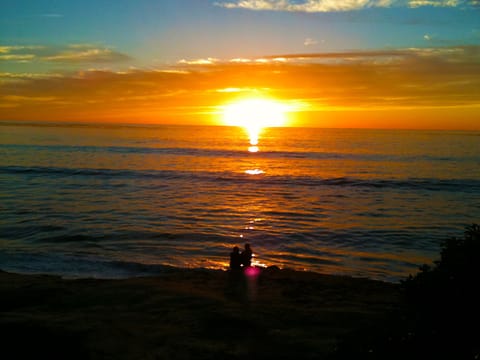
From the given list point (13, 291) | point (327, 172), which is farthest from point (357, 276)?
point (327, 172)

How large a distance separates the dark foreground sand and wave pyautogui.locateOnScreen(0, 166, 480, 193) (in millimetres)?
23231

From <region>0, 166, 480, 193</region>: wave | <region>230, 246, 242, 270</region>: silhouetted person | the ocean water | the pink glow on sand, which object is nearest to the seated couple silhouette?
<region>230, 246, 242, 270</region>: silhouetted person

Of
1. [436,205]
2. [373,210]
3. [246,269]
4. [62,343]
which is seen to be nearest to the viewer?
[62,343]

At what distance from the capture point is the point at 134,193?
29.8 metres

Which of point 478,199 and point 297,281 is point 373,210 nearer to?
point 478,199

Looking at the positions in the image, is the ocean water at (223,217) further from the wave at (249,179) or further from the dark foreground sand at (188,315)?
the dark foreground sand at (188,315)

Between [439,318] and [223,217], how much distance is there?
17.7 metres

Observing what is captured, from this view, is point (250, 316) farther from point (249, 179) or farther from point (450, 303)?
point (249, 179)

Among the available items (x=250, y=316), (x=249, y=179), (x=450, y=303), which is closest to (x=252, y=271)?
(x=250, y=316)

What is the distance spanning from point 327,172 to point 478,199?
54.0 ft

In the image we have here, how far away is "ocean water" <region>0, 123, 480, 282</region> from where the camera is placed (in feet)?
49.7

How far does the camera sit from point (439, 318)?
5266 mm

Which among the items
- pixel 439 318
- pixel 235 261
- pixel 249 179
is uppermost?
pixel 249 179

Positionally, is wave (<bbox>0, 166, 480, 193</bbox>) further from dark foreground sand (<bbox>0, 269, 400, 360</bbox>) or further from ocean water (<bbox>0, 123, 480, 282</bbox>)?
dark foreground sand (<bbox>0, 269, 400, 360</bbox>)
